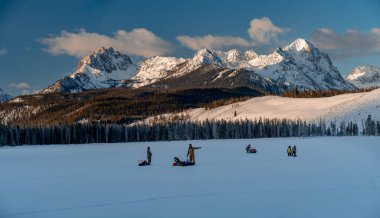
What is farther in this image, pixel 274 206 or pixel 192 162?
pixel 192 162

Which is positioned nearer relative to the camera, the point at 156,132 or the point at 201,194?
the point at 201,194

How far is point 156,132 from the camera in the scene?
18150 cm

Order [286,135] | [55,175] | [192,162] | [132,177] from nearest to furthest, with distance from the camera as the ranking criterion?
[132,177], [55,175], [192,162], [286,135]

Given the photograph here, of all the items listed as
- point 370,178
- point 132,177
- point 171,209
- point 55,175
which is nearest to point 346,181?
point 370,178

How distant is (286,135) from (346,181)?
158677 mm

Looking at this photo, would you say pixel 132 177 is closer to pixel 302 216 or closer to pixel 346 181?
pixel 346 181

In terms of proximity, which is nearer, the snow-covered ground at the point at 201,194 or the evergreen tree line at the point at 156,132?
the snow-covered ground at the point at 201,194

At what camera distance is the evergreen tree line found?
156 meters

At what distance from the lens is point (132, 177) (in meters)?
35.5

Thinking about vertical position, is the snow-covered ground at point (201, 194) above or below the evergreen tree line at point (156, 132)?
below

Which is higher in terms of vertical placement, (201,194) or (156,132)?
(156,132)

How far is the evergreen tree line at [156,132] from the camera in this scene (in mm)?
155625

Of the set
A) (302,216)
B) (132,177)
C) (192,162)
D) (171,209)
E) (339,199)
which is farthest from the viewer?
(192,162)

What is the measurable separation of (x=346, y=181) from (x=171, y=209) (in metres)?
14.0
